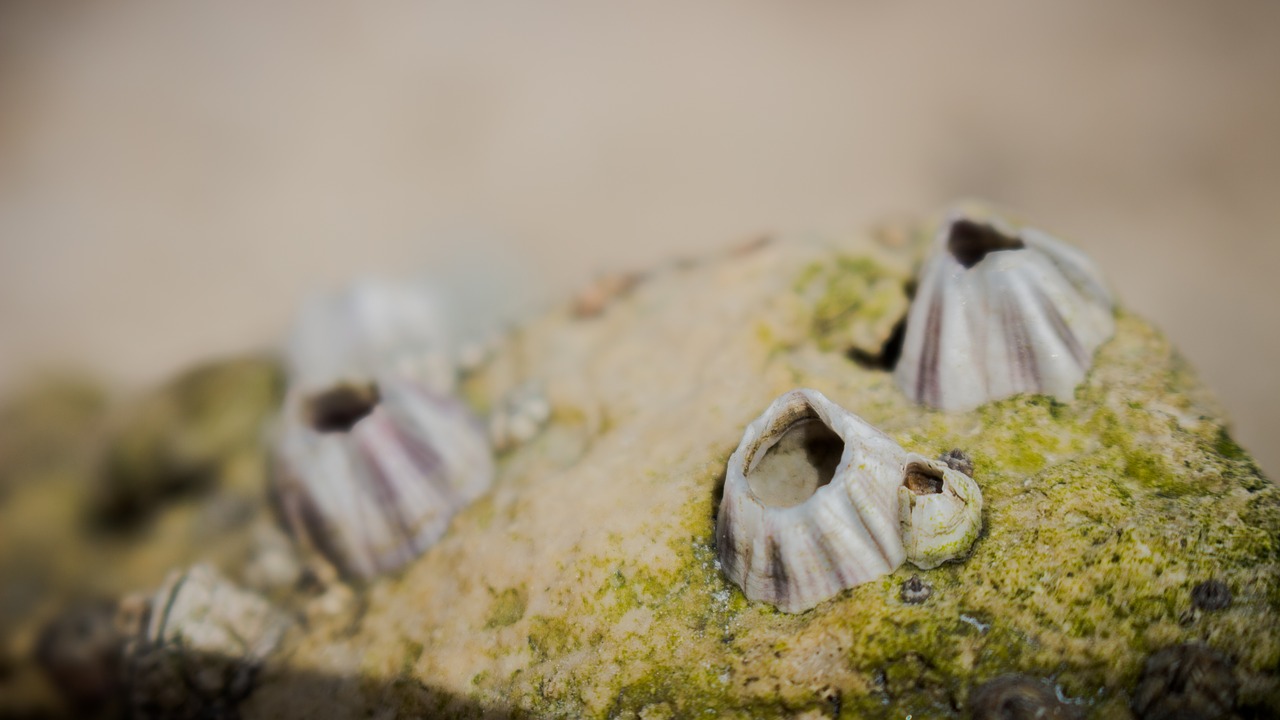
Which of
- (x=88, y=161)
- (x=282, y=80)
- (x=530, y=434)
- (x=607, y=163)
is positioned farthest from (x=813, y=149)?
(x=88, y=161)

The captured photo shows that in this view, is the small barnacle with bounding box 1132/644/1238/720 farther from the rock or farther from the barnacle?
the rock

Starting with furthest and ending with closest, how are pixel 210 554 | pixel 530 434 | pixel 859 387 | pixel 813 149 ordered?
pixel 813 149, pixel 210 554, pixel 530 434, pixel 859 387

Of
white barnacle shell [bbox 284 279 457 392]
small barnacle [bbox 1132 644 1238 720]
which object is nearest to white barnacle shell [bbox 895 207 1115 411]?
small barnacle [bbox 1132 644 1238 720]

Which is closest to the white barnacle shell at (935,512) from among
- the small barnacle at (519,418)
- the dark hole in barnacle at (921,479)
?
the dark hole in barnacle at (921,479)

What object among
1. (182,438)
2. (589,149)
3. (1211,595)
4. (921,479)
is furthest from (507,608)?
(589,149)

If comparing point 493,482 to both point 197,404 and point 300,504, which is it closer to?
point 300,504

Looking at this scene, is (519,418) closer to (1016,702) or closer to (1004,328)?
(1004,328)
